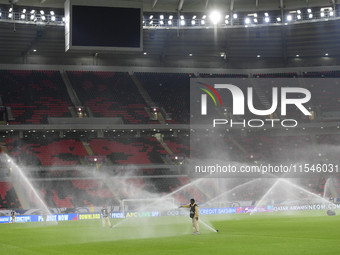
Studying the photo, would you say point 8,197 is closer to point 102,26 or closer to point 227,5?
point 102,26

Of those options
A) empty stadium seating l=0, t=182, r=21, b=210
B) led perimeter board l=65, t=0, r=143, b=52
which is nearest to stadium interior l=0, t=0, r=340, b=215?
empty stadium seating l=0, t=182, r=21, b=210

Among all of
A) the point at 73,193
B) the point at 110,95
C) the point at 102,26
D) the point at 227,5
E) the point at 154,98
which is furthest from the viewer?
the point at 154,98

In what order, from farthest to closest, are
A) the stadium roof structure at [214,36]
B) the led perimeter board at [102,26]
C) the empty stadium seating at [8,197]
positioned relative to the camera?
the stadium roof structure at [214,36] → the empty stadium seating at [8,197] → the led perimeter board at [102,26]

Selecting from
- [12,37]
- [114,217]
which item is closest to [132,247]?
[114,217]

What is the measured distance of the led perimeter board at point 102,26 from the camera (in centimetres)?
2628

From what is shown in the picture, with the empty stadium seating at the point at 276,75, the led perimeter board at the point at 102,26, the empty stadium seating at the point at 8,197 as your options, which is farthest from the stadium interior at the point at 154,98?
the led perimeter board at the point at 102,26

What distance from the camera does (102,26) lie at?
26766mm

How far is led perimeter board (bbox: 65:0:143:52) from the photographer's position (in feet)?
86.2

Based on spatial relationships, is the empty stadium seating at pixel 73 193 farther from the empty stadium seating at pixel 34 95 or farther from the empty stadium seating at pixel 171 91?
the empty stadium seating at pixel 171 91

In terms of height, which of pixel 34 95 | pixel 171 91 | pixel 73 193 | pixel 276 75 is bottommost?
pixel 73 193

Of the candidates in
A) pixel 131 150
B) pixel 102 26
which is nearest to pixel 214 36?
pixel 131 150

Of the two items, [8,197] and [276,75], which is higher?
[276,75]

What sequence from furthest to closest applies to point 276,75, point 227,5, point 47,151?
point 276,75, point 47,151, point 227,5

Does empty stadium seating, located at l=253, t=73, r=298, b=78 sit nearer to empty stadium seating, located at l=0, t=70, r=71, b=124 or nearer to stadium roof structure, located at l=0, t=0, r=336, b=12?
stadium roof structure, located at l=0, t=0, r=336, b=12
